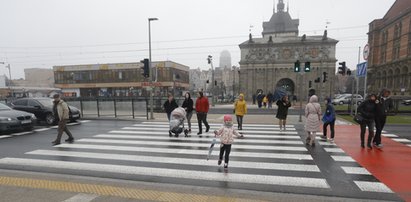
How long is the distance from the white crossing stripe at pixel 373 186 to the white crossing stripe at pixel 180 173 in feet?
2.07

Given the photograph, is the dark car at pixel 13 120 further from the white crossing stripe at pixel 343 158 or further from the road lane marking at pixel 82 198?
the white crossing stripe at pixel 343 158

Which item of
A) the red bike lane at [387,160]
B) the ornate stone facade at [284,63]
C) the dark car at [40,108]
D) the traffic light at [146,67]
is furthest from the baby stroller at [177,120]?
the ornate stone facade at [284,63]

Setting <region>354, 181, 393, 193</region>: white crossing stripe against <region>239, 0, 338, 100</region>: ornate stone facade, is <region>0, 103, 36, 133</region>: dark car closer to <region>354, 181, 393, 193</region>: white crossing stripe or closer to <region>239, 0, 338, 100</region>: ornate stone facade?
<region>354, 181, 393, 193</region>: white crossing stripe

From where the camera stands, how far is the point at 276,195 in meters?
4.41

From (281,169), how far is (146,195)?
328 centimetres

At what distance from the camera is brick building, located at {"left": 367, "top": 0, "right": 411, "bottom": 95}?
1874 inches

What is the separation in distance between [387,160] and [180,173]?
5.54 m

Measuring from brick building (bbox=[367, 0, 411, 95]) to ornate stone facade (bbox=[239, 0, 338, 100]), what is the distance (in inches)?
452

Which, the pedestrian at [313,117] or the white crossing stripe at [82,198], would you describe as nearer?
the white crossing stripe at [82,198]

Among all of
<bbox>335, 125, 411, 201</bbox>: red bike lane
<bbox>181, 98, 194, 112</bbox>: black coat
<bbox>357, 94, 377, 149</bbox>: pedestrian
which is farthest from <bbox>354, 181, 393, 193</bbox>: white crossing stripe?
<bbox>181, 98, 194, 112</bbox>: black coat

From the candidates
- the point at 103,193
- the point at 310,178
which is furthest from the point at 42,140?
the point at 310,178

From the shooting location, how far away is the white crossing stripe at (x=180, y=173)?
5.10 m

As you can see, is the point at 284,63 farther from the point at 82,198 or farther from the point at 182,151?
the point at 82,198

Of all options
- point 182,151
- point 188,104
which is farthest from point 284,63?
point 182,151
